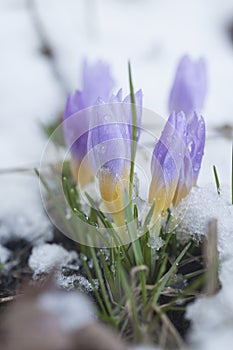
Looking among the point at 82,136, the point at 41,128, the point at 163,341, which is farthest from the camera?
the point at 41,128

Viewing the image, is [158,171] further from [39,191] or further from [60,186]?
[39,191]


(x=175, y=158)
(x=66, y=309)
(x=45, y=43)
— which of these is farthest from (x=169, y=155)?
(x=45, y=43)

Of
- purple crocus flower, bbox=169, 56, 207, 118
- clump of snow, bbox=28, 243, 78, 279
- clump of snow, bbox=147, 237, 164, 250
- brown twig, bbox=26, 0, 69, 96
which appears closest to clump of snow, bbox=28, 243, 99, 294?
clump of snow, bbox=28, 243, 78, 279

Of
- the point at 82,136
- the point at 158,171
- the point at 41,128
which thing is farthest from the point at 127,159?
the point at 41,128

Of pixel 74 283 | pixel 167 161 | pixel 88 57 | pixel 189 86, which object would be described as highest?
pixel 88 57

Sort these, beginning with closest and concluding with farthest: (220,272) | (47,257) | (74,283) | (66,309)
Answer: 1. (66,309)
2. (220,272)
3. (74,283)
4. (47,257)

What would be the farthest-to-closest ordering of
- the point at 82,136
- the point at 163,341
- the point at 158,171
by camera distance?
the point at 82,136 → the point at 158,171 → the point at 163,341

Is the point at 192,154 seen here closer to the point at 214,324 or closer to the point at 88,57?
the point at 214,324
